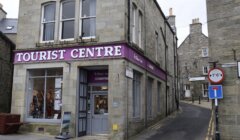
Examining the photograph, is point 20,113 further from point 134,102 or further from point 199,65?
point 199,65

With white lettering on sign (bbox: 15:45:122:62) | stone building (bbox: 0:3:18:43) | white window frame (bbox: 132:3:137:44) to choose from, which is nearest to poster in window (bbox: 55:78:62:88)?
white lettering on sign (bbox: 15:45:122:62)

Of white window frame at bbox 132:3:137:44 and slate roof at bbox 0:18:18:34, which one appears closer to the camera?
white window frame at bbox 132:3:137:44

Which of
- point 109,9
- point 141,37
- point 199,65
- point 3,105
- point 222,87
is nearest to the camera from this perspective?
point 222,87

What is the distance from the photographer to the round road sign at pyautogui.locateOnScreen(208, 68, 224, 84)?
480 inches

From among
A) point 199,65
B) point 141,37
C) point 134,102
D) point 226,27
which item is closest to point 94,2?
point 141,37

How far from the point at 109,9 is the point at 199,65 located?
2738 cm

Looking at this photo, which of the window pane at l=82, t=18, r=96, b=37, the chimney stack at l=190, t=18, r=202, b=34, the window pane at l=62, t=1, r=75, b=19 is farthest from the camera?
the chimney stack at l=190, t=18, r=202, b=34

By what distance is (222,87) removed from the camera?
493 inches

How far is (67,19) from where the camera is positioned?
1507 cm

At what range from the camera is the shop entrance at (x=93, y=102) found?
47.7ft

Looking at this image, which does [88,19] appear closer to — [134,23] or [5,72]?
[134,23]

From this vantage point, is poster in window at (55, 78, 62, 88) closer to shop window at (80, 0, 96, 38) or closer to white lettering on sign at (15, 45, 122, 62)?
white lettering on sign at (15, 45, 122, 62)

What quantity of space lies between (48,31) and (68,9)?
1.74 m

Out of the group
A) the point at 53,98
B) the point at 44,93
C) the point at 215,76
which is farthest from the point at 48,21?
the point at 215,76
